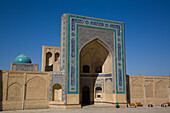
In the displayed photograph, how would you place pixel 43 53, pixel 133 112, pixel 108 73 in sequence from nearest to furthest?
1. pixel 133 112
2. pixel 108 73
3. pixel 43 53

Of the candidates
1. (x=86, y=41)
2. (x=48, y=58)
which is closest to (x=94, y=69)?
(x=86, y=41)

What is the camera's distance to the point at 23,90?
12977 millimetres

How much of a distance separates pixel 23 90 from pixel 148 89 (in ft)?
34.6

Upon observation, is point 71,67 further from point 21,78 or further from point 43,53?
point 43,53

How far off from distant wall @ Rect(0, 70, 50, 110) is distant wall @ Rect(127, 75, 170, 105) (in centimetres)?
711

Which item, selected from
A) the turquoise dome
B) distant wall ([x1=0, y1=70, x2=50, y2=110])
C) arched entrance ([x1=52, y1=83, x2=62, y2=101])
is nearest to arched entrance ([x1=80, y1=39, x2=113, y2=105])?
arched entrance ([x1=52, y1=83, x2=62, y2=101])

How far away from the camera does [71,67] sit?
44.4 feet

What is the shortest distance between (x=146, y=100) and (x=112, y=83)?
404 centimetres

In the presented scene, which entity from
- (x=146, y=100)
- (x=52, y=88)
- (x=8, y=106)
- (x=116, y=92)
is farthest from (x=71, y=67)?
(x=146, y=100)

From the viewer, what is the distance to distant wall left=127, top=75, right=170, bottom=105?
53.4 ft

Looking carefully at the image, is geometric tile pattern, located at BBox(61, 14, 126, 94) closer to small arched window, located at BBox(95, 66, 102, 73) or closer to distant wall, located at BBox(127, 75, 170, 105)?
distant wall, located at BBox(127, 75, 170, 105)

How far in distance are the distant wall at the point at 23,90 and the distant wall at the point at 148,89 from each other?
23.3 ft

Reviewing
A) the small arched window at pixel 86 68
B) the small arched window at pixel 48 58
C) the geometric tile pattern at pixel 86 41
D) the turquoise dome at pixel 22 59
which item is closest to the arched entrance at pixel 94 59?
the small arched window at pixel 86 68

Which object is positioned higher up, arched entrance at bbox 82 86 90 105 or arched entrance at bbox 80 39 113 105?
arched entrance at bbox 80 39 113 105
